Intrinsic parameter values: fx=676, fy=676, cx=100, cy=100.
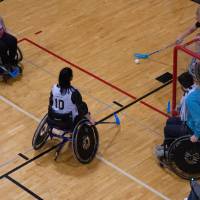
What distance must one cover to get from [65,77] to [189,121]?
163 centimetres

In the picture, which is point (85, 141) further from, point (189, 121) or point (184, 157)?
point (189, 121)

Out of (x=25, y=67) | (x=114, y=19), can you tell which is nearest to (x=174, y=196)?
(x=25, y=67)

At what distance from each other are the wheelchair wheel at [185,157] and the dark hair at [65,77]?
4.99ft

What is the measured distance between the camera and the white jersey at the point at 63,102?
8531mm

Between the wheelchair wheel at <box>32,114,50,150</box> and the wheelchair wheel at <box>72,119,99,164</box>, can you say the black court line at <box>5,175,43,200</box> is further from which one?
the wheelchair wheel at <box>72,119,99,164</box>

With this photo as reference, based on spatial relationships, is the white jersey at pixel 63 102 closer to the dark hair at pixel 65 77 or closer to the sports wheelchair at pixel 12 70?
the dark hair at pixel 65 77

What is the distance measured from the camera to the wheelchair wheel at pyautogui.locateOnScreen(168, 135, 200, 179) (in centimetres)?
813

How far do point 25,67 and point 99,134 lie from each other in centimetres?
222

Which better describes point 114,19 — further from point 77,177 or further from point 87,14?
point 77,177

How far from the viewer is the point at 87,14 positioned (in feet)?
40.7

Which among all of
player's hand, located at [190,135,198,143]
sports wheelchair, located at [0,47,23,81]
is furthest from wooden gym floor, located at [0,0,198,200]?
player's hand, located at [190,135,198,143]

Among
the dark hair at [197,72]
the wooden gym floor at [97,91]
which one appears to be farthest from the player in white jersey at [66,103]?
the dark hair at [197,72]

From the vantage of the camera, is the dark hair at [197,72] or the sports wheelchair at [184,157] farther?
the sports wheelchair at [184,157]

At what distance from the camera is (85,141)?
8664 millimetres
